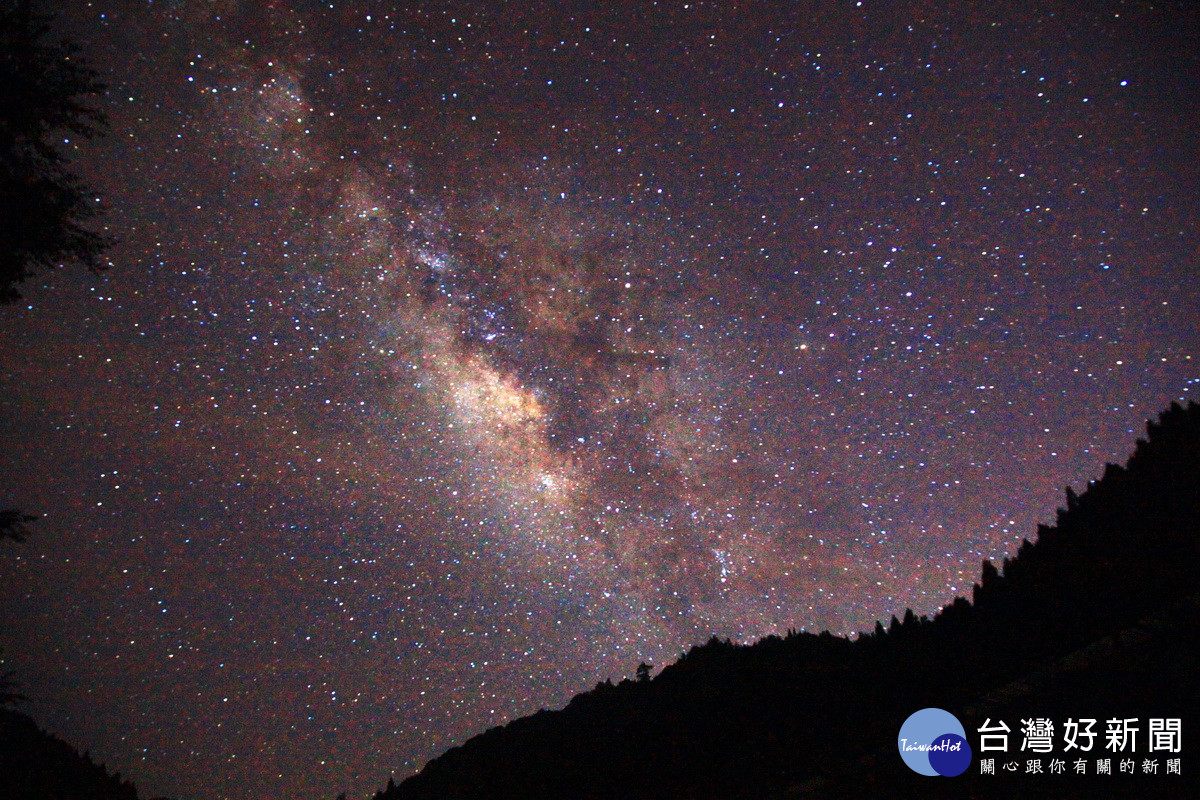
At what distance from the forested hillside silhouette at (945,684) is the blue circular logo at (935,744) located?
0.14m

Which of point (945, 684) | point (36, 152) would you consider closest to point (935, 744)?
point (945, 684)

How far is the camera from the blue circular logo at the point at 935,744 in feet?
15.7

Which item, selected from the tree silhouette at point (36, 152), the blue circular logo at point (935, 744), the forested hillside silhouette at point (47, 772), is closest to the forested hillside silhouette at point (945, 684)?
the blue circular logo at point (935, 744)

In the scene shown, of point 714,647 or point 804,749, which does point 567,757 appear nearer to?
point 714,647

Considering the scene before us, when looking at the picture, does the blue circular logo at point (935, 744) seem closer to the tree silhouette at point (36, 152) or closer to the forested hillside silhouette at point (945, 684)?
the forested hillside silhouette at point (945, 684)

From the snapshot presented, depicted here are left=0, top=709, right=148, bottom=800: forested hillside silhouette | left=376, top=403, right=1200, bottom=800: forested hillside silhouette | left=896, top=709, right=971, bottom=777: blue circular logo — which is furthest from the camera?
left=0, top=709, right=148, bottom=800: forested hillside silhouette

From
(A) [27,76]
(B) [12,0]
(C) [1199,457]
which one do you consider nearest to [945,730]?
(C) [1199,457]

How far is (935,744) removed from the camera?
519cm

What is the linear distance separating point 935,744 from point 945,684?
144 inches

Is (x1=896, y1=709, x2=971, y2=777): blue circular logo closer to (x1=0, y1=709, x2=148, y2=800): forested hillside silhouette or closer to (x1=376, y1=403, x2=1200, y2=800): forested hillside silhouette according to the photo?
(x1=376, y1=403, x2=1200, y2=800): forested hillside silhouette

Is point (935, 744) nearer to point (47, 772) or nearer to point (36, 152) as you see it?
point (36, 152)

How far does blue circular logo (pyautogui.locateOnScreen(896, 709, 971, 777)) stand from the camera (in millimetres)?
4793

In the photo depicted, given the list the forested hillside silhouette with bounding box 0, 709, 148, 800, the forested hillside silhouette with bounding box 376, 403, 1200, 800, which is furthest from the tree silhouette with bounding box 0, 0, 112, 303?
the forested hillside silhouette with bounding box 376, 403, 1200, 800

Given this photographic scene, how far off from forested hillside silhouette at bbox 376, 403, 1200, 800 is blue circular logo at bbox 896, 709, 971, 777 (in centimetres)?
14
